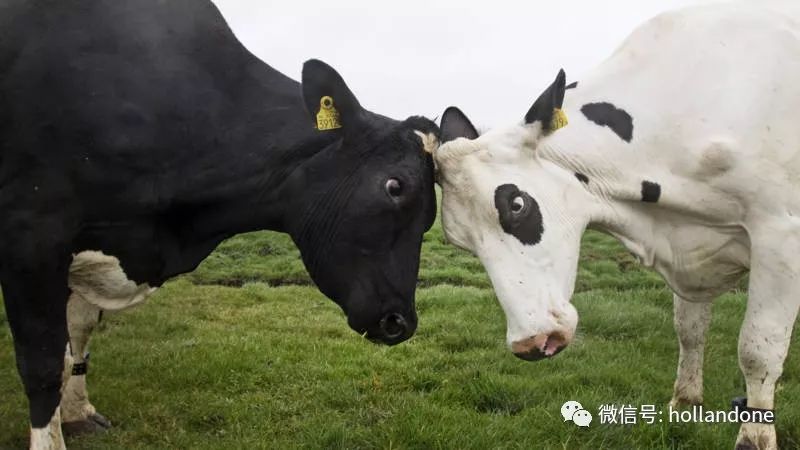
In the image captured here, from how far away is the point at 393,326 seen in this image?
A: 388 centimetres

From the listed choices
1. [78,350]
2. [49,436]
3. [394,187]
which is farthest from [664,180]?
[78,350]

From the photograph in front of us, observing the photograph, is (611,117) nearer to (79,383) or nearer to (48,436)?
(48,436)

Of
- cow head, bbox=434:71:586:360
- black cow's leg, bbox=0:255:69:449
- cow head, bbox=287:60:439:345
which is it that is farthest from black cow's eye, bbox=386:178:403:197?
black cow's leg, bbox=0:255:69:449

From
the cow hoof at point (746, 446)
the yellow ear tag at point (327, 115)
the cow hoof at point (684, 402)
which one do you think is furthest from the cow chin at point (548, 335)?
the cow hoof at point (684, 402)

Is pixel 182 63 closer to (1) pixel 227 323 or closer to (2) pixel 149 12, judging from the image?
(2) pixel 149 12

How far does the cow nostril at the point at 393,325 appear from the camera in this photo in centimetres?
385

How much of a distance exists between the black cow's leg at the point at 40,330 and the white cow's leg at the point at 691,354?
3447 mm

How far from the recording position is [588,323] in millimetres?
6770

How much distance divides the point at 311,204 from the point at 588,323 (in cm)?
364

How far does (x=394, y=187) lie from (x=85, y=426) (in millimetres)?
2367

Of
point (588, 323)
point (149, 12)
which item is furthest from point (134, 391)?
point (588, 323)

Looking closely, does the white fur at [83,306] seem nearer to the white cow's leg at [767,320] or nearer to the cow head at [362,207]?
the cow head at [362,207]

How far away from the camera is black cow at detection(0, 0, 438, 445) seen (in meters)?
3.68

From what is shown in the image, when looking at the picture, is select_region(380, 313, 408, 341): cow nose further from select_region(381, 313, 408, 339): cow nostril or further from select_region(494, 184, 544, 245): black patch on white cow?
select_region(494, 184, 544, 245): black patch on white cow
